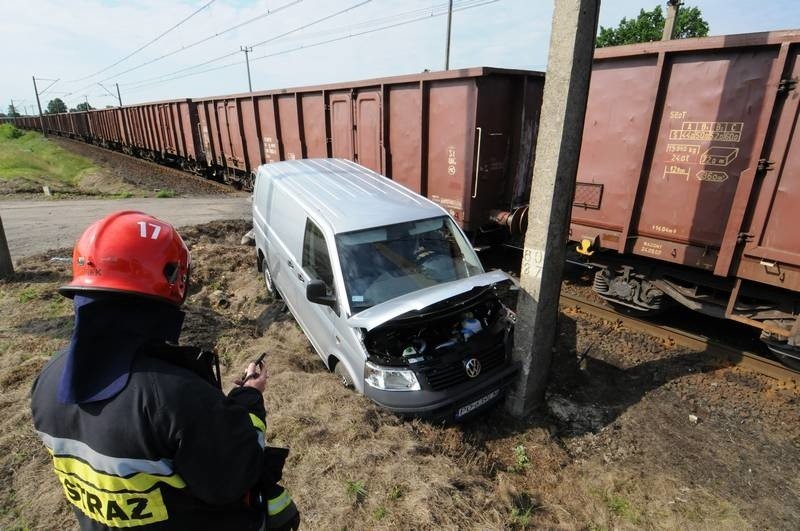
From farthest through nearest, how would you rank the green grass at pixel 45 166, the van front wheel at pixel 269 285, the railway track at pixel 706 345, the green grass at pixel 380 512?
the green grass at pixel 45 166 → the van front wheel at pixel 269 285 → the railway track at pixel 706 345 → the green grass at pixel 380 512

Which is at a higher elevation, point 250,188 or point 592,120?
point 592,120

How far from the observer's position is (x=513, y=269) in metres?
7.80

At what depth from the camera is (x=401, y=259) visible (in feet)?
14.0

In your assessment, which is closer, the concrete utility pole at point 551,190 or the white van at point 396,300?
the concrete utility pole at point 551,190

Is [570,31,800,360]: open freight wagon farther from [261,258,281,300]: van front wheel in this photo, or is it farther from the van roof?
[261,258,281,300]: van front wheel

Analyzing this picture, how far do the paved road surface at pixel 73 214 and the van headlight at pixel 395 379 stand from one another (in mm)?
8165

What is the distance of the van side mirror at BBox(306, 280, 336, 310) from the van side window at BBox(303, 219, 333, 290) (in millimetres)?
231

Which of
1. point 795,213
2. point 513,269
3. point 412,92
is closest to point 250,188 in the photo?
point 412,92

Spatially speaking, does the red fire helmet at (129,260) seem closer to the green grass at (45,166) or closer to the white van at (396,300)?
the white van at (396,300)

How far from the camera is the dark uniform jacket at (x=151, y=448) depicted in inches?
46.4

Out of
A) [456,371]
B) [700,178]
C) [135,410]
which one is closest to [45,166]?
[456,371]

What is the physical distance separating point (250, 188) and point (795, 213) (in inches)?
588

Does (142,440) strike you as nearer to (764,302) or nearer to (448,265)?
(448,265)

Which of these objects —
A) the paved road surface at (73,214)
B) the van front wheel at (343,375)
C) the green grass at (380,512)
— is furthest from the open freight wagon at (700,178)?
the paved road surface at (73,214)
